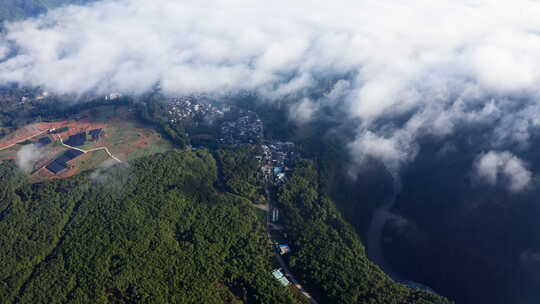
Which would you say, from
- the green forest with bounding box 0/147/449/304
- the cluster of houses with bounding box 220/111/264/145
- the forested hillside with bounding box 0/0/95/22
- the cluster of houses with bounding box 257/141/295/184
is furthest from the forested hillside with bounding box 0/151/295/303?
the forested hillside with bounding box 0/0/95/22

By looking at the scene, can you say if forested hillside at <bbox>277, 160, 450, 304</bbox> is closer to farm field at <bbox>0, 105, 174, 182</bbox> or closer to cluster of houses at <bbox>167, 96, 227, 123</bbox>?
farm field at <bbox>0, 105, 174, 182</bbox>

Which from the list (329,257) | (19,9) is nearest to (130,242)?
(329,257)

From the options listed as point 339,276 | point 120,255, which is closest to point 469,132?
point 339,276

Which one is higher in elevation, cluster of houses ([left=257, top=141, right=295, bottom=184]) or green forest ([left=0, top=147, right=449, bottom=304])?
green forest ([left=0, top=147, right=449, bottom=304])

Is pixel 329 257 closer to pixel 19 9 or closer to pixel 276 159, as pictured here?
pixel 276 159

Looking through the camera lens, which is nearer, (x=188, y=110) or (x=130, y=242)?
(x=130, y=242)

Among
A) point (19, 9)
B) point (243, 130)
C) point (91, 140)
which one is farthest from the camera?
point (19, 9)
